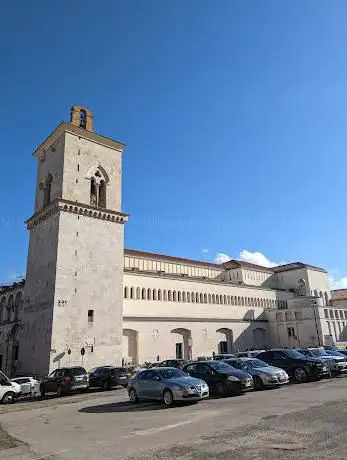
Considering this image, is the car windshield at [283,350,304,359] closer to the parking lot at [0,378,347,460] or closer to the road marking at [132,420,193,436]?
the parking lot at [0,378,347,460]

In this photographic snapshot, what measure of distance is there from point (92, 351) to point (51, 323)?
4421 millimetres

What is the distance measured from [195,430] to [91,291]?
26.5m

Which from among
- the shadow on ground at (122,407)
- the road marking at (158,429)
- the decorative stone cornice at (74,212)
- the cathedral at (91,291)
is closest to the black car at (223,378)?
the shadow on ground at (122,407)

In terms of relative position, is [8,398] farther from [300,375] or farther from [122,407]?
[300,375]

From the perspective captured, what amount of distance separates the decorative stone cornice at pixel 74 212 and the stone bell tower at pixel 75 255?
9cm

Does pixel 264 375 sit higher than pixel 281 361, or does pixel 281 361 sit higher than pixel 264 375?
pixel 281 361

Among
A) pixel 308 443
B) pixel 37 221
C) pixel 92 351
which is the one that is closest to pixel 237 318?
pixel 92 351

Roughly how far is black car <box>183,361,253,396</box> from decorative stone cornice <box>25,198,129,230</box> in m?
22.3

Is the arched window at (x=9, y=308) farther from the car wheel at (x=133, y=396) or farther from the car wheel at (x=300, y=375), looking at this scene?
the car wheel at (x=300, y=375)

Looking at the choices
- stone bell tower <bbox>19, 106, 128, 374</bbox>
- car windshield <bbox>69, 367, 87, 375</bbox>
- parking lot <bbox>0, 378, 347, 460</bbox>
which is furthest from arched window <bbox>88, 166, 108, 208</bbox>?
parking lot <bbox>0, 378, 347, 460</bbox>

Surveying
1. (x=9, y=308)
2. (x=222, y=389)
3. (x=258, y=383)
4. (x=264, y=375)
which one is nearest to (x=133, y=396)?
(x=222, y=389)

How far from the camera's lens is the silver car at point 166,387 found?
13.6 meters

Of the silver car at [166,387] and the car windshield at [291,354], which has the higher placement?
the car windshield at [291,354]

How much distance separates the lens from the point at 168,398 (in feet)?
45.6
